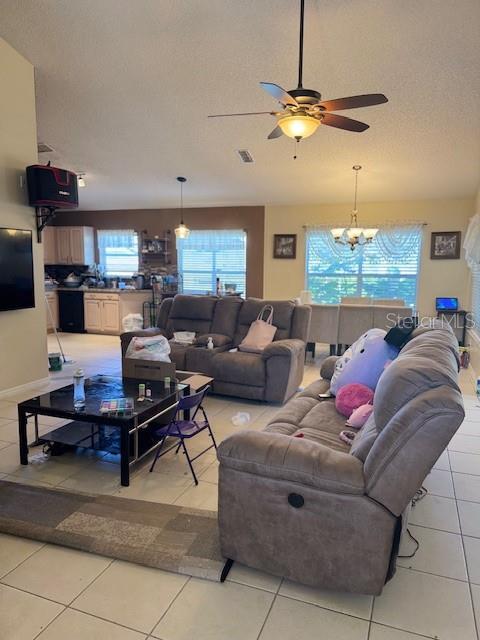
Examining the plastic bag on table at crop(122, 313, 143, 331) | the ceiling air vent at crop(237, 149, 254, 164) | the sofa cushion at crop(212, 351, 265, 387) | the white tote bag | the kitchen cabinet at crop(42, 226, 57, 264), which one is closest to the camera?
the sofa cushion at crop(212, 351, 265, 387)

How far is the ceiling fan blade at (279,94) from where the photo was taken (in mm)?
2392

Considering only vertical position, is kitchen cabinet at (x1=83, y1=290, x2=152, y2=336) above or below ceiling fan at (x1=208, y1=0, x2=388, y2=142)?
below

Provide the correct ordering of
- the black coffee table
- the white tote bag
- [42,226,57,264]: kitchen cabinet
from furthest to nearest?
[42,226,57,264]: kitchen cabinet
the white tote bag
the black coffee table

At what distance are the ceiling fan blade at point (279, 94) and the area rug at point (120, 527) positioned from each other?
239 centimetres

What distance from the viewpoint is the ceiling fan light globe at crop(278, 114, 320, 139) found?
270cm

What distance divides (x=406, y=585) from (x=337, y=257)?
21.4 feet

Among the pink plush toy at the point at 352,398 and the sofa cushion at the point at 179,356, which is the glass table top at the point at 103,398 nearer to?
the sofa cushion at the point at 179,356

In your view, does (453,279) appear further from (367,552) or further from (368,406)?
(367,552)

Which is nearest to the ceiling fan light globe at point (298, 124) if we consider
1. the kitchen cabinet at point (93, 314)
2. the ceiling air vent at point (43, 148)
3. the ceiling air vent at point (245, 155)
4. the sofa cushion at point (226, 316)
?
the sofa cushion at point (226, 316)

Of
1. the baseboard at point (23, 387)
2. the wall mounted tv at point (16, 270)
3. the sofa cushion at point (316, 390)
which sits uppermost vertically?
the wall mounted tv at point (16, 270)

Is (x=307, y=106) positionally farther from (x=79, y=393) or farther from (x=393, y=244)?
(x=393, y=244)

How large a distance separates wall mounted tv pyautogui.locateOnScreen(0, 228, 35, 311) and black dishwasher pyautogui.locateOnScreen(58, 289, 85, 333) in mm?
4056

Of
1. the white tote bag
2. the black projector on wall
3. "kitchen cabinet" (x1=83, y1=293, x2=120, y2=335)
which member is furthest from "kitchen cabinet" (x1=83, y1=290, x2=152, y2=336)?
the white tote bag

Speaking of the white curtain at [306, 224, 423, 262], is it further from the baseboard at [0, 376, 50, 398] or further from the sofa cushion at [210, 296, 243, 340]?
the baseboard at [0, 376, 50, 398]
